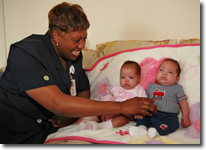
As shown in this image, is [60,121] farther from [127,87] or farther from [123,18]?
[123,18]

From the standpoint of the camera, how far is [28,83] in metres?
1.13

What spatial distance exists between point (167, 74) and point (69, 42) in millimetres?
711

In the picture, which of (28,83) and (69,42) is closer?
Result: (28,83)

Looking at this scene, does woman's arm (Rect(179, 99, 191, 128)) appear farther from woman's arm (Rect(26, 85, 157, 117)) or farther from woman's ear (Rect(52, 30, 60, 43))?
woman's ear (Rect(52, 30, 60, 43))

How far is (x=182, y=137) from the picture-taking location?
3.82ft

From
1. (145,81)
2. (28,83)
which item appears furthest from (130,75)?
(28,83)

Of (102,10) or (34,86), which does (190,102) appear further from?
(102,10)

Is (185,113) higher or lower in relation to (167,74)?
lower

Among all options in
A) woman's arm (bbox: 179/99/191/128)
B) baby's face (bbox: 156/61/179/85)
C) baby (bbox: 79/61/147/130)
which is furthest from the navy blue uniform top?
woman's arm (bbox: 179/99/191/128)

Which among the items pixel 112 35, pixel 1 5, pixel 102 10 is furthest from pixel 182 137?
pixel 1 5

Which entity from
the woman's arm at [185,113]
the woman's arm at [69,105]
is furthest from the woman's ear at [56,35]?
the woman's arm at [185,113]

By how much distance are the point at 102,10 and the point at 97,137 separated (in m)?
1.41

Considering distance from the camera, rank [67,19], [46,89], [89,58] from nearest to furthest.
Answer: [46,89]
[67,19]
[89,58]

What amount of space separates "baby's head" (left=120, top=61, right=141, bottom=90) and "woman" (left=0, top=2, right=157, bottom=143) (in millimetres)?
322
